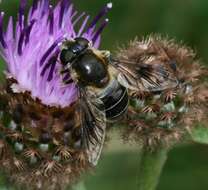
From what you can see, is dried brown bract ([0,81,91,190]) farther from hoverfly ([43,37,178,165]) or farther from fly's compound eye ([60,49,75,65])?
fly's compound eye ([60,49,75,65])

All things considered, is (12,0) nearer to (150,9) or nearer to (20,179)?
(150,9)

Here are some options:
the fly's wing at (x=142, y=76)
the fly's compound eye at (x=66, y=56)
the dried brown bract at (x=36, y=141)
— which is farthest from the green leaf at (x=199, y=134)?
the fly's compound eye at (x=66, y=56)

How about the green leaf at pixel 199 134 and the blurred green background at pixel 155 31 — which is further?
the blurred green background at pixel 155 31

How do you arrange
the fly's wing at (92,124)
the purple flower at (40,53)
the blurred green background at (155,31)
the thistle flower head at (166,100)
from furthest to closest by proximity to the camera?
the blurred green background at (155,31)
the thistle flower head at (166,100)
the purple flower at (40,53)
the fly's wing at (92,124)

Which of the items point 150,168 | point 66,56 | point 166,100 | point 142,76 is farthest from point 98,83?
point 150,168

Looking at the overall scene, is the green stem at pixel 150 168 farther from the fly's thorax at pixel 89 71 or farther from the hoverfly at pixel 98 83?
the fly's thorax at pixel 89 71

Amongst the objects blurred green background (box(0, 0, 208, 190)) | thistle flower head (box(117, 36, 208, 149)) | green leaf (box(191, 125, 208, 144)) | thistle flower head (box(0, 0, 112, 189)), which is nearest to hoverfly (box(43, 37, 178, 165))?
thistle flower head (box(0, 0, 112, 189))

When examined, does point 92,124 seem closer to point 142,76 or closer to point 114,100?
point 114,100

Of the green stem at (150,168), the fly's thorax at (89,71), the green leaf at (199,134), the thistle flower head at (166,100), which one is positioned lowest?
the green stem at (150,168)
